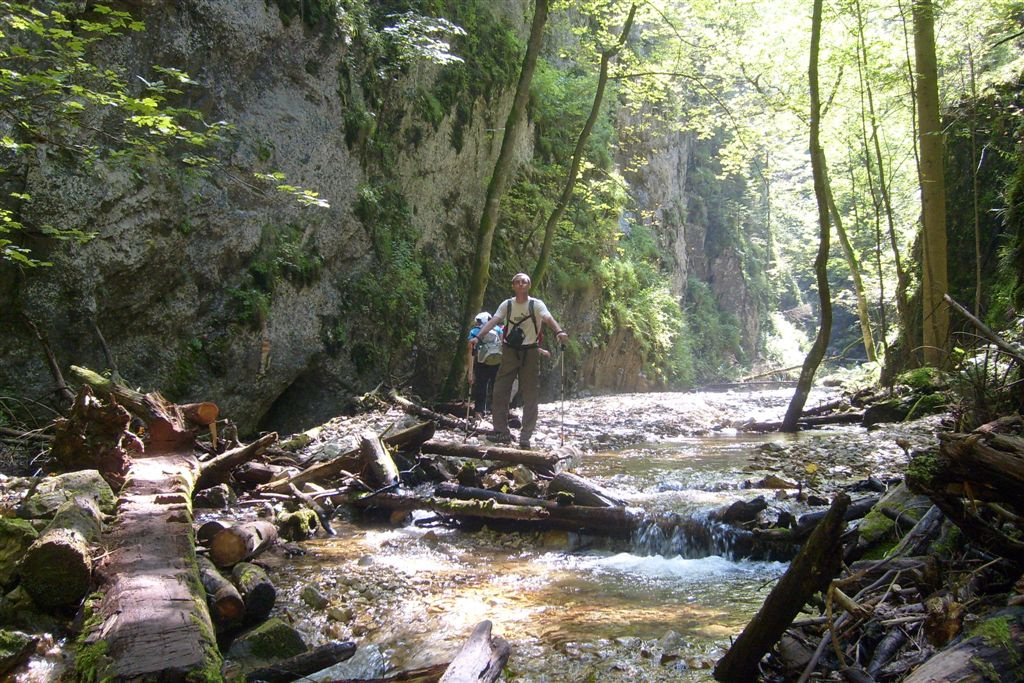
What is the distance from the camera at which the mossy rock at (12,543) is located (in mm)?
3615

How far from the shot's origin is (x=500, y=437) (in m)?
9.90

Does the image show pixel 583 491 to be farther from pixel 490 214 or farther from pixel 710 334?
pixel 710 334

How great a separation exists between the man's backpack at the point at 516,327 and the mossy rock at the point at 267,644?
19.7ft

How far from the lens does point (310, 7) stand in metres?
11.4

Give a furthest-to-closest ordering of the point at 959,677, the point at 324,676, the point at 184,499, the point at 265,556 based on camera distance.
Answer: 1. the point at 265,556
2. the point at 184,499
3. the point at 324,676
4. the point at 959,677

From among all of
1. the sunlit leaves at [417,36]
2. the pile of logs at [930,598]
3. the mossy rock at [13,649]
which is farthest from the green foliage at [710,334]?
the mossy rock at [13,649]

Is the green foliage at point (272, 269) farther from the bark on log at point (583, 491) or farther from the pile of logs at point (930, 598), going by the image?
the pile of logs at point (930, 598)

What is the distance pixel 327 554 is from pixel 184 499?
1.34 meters

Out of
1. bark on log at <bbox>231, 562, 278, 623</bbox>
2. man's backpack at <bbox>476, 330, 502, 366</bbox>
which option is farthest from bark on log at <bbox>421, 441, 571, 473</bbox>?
bark on log at <bbox>231, 562, 278, 623</bbox>

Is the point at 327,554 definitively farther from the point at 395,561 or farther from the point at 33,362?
the point at 33,362

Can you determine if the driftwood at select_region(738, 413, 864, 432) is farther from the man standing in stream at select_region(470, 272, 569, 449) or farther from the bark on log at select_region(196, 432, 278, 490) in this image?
the bark on log at select_region(196, 432, 278, 490)

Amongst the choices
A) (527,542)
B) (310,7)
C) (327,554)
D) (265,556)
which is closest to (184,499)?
(265,556)

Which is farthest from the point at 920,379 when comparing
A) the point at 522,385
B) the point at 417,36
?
the point at 417,36

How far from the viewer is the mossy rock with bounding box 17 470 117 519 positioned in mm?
4199
